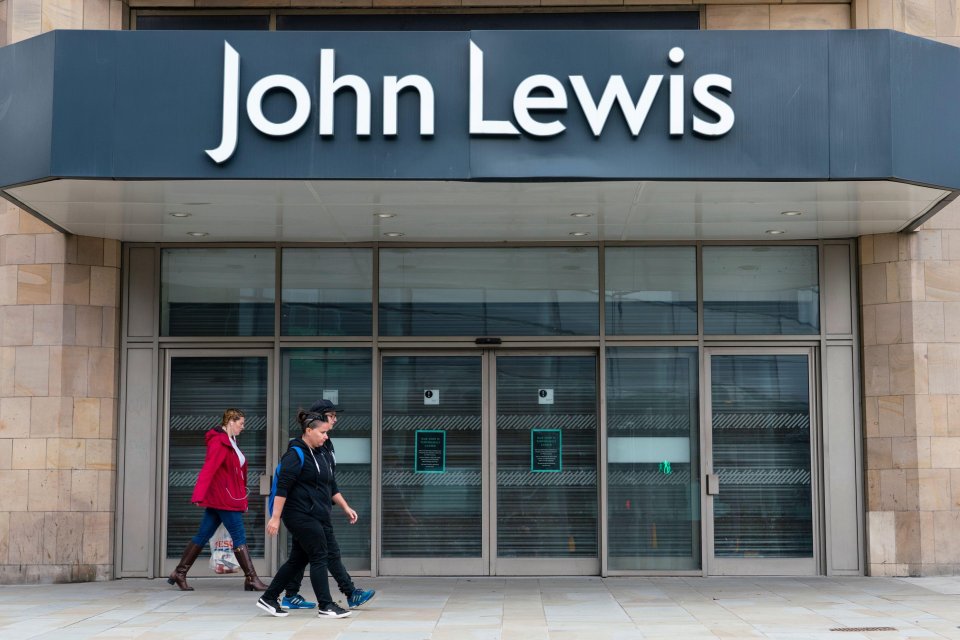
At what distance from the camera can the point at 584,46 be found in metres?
9.79

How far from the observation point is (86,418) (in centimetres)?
1220

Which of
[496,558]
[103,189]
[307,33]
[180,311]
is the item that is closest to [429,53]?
[307,33]

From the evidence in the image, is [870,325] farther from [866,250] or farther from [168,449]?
[168,449]

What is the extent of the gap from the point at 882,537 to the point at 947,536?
62cm

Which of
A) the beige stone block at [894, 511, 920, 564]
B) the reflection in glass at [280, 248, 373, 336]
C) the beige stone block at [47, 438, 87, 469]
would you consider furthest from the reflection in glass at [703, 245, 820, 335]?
the beige stone block at [47, 438, 87, 469]

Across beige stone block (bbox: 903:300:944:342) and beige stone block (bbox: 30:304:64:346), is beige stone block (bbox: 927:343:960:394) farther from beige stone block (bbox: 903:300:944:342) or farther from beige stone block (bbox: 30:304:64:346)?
beige stone block (bbox: 30:304:64:346)

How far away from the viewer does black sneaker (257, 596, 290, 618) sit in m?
9.69

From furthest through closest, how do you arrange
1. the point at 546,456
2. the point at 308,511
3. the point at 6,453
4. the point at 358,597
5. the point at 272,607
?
the point at 546,456
the point at 6,453
the point at 358,597
the point at 272,607
the point at 308,511

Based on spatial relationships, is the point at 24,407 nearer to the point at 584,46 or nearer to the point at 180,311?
the point at 180,311

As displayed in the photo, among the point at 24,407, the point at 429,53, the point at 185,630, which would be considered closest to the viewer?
the point at 185,630

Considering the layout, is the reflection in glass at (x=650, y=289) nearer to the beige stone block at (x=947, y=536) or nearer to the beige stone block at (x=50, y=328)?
the beige stone block at (x=947, y=536)

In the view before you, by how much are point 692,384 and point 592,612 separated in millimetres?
3419

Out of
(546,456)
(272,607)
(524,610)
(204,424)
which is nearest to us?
(272,607)

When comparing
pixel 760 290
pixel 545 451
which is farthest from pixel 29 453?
pixel 760 290
